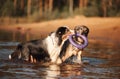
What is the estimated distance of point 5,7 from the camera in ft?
162

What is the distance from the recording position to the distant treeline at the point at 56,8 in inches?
1804

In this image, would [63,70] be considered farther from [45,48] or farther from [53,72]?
[45,48]

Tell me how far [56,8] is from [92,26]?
1511 centimetres

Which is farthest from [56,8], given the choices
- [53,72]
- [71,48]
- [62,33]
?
[53,72]

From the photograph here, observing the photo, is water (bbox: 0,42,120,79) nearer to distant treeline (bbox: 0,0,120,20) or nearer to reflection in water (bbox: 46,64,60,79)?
reflection in water (bbox: 46,64,60,79)

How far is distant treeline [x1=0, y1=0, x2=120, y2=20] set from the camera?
45.8 meters

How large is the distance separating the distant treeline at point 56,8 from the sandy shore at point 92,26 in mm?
4675

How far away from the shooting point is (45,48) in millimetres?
15648

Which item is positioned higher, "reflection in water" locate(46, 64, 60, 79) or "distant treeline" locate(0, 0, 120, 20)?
"distant treeline" locate(0, 0, 120, 20)

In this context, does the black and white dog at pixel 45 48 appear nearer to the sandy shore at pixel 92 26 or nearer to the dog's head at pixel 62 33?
the dog's head at pixel 62 33

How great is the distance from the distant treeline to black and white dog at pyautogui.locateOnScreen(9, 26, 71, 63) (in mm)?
28648

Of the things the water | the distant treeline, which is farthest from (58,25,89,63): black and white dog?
the distant treeline

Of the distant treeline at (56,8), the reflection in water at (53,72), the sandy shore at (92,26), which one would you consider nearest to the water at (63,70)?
the reflection in water at (53,72)

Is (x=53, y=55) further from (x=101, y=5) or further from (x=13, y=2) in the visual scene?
(x=13, y=2)
